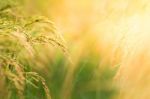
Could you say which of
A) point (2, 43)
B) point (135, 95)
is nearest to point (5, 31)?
point (2, 43)

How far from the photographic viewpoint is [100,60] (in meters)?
1.68

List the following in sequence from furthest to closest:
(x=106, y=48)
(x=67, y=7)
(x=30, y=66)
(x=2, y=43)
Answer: (x=67, y=7), (x=106, y=48), (x=30, y=66), (x=2, y=43)

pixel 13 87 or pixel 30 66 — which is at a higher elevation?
pixel 30 66

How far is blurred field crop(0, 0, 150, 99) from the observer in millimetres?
1589

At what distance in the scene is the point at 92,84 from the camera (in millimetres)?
1650

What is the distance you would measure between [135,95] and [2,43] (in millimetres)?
527

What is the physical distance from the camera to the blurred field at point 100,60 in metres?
1.59

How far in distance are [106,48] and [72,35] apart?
0.16 m

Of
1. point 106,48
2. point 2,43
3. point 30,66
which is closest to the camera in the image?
point 2,43

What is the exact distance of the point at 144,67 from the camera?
1.66 m

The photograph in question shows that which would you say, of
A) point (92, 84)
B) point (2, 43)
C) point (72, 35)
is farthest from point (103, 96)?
point (2, 43)

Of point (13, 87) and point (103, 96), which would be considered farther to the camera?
point (103, 96)

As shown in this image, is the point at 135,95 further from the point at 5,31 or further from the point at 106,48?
the point at 5,31

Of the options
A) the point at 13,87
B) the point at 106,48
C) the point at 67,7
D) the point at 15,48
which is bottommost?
the point at 13,87
